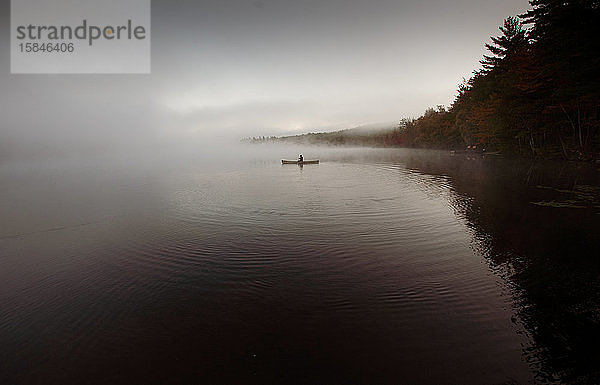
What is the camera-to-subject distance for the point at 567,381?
719cm

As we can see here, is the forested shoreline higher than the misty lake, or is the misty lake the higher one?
the forested shoreline

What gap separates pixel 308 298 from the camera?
11516mm

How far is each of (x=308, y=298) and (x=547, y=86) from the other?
52.0m

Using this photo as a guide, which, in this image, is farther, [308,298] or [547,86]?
[547,86]

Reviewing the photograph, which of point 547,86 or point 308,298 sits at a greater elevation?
point 547,86

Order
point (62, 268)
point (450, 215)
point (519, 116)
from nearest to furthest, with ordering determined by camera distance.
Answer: point (62, 268), point (450, 215), point (519, 116)

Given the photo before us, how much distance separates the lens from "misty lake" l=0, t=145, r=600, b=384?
8.06 metres

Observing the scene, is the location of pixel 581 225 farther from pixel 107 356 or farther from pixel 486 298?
pixel 107 356

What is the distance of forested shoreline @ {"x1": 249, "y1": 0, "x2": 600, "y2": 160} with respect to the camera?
33.6 meters

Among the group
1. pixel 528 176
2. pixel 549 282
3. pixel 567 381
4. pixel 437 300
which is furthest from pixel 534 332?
pixel 528 176

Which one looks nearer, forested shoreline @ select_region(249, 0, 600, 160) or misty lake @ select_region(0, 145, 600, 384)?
misty lake @ select_region(0, 145, 600, 384)

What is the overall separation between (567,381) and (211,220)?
20.8 meters

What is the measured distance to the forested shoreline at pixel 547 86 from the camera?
33.6 meters

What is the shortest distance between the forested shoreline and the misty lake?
19356 mm
